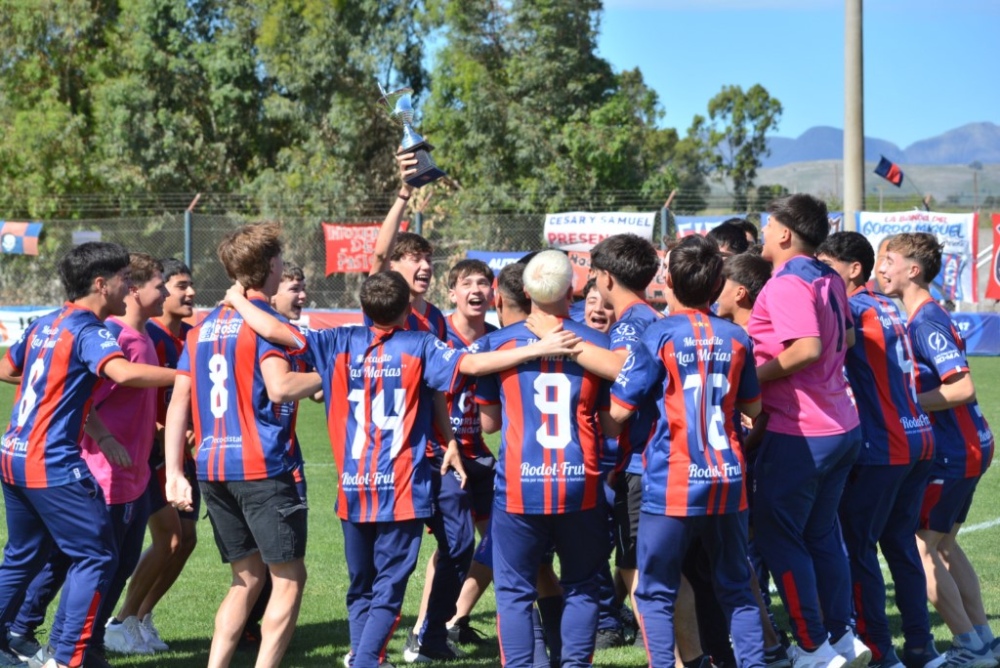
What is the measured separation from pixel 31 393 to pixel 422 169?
2.11 meters

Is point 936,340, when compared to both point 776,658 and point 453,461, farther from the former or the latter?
point 453,461

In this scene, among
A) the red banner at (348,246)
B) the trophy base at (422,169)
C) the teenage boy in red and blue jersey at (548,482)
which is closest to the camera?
the teenage boy in red and blue jersey at (548,482)

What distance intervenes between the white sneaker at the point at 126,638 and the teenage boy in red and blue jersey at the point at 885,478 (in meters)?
3.66

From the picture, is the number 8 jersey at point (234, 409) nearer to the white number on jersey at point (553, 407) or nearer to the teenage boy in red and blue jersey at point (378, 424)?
the teenage boy in red and blue jersey at point (378, 424)

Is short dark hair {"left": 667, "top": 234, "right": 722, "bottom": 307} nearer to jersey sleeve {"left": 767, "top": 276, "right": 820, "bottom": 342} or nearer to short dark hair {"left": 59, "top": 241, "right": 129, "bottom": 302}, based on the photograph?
jersey sleeve {"left": 767, "top": 276, "right": 820, "bottom": 342}

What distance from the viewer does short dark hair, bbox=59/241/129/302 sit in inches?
205

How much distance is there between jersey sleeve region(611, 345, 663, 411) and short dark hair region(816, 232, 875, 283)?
145 centimetres

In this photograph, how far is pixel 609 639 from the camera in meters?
6.09

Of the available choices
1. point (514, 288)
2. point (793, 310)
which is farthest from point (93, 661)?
point (793, 310)

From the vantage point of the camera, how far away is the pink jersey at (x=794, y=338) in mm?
4980

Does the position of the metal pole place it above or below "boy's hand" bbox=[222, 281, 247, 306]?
above

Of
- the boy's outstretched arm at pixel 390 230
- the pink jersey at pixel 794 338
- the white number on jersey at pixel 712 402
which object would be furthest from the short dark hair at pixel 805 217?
the boy's outstretched arm at pixel 390 230

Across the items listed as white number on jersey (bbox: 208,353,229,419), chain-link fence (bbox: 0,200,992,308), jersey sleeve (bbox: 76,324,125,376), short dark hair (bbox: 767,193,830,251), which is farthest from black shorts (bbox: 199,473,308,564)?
chain-link fence (bbox: 0,200,992,308)

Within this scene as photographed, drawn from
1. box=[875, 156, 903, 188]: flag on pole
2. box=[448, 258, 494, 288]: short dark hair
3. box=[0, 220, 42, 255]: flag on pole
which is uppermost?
box=[875, 156, 903, 188]: flag on pole
